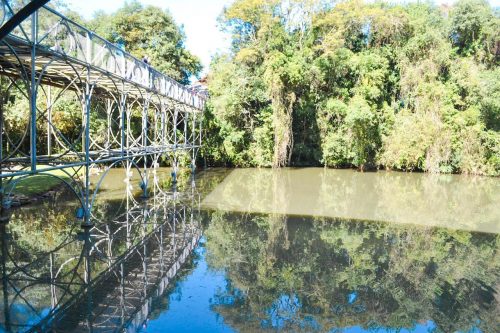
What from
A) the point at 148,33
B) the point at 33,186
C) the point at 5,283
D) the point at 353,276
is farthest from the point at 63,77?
the point at 148,33

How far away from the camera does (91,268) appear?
21.4ft

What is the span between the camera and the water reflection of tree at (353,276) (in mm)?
5152

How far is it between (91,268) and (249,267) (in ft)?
8.48

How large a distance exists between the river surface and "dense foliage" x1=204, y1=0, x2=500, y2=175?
33.7 feet

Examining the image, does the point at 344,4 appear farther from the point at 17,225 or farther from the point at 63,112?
the point at 17,225

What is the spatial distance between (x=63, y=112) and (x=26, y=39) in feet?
48.6

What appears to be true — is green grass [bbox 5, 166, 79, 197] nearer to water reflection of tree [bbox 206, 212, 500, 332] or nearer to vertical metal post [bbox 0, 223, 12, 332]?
vertical metal post [bbox 0, 223, 12, 332]

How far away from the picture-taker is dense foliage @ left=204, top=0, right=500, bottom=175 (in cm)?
2227

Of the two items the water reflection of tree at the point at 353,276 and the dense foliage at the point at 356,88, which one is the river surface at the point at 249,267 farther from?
the dense foliage at the point at 356,88

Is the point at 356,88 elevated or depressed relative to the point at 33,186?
elevated

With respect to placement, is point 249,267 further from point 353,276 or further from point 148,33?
point 148,33

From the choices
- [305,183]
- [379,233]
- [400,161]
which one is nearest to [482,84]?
[400,161]

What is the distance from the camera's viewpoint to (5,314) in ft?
16.0

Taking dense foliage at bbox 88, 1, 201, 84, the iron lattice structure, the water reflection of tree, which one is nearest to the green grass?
the iron lattice structure
